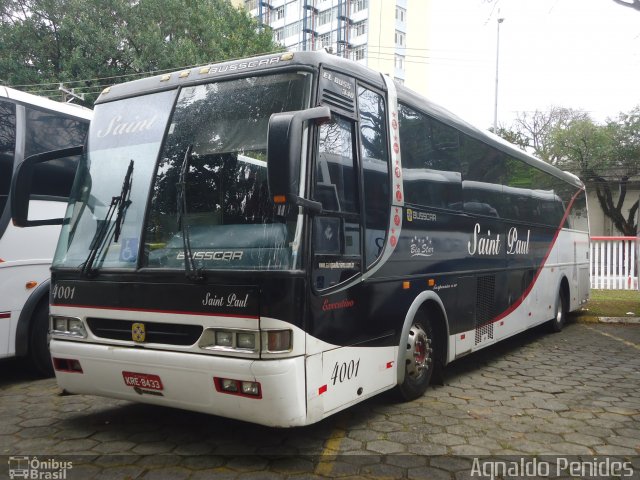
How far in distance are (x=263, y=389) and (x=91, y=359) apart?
1.56m

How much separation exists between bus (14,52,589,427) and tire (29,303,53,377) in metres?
2.00

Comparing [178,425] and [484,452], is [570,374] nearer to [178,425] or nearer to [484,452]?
[484,452]

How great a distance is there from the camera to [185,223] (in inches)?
171

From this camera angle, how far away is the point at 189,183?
14.5 ft

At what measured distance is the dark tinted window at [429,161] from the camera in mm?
5637

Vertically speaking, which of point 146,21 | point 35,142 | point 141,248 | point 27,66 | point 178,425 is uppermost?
point 146,21

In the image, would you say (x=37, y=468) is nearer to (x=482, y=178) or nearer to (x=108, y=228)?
(x=108, y=228)

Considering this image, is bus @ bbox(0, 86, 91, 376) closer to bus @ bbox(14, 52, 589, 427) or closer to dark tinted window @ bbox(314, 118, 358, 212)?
bus @ bbox(14, 52, 589, 427)

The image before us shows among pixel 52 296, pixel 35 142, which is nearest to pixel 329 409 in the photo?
pixel 52 296

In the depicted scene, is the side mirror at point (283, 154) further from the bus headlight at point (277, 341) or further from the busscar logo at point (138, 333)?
the busscar logo at point (138, 333)

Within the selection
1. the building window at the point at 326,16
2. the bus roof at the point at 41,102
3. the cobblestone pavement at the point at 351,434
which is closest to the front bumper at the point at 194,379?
the cobblestone pavement at the point at 351,434

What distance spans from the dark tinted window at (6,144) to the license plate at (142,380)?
3.08 m

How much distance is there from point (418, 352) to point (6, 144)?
499cm

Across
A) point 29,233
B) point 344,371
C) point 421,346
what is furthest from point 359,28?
point 344,371
